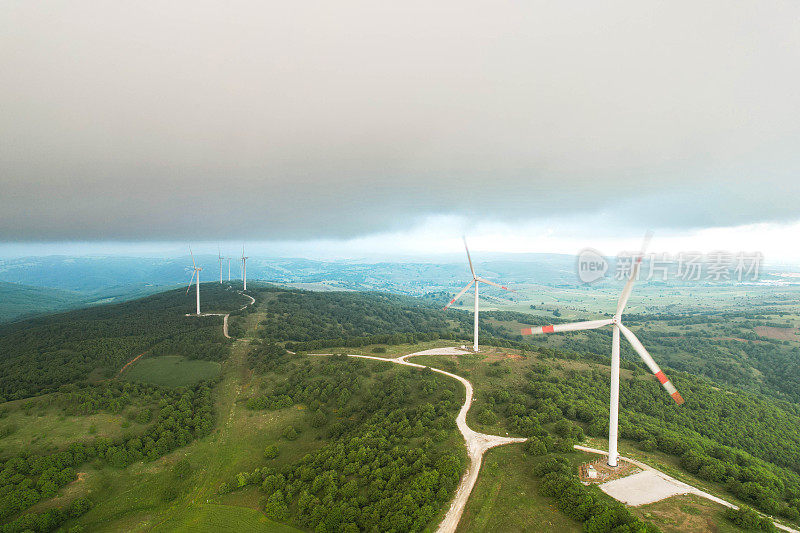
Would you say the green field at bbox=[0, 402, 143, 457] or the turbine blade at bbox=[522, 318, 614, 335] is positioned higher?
the turbine blade at bbox=[522, 318, 614, 335]

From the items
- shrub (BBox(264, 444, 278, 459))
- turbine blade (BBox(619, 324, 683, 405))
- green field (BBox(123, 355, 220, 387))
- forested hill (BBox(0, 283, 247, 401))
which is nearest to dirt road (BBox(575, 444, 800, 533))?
turbine blade (BBox(619, 324, 683, 405))

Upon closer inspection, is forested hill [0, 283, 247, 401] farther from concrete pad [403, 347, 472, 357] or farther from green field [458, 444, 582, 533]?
green field [458, 444, 582, 533]

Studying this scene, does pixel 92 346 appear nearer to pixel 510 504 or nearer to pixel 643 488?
pixel 510 504

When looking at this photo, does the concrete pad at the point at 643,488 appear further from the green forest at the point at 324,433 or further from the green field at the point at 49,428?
the green field at the point at 49,428

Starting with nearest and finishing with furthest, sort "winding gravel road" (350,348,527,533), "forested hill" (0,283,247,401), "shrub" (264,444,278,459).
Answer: "winding gravel road" (350,348,527,533) → "shrub" (264,444,278,459) → "forested hill" (0,283,247,401)

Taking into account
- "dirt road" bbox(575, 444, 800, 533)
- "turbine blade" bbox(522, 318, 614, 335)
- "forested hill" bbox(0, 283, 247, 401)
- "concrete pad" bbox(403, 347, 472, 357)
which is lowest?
"forested hill" bbox(0, 283, 247, 401)

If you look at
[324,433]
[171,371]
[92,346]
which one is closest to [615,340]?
[324,433]
